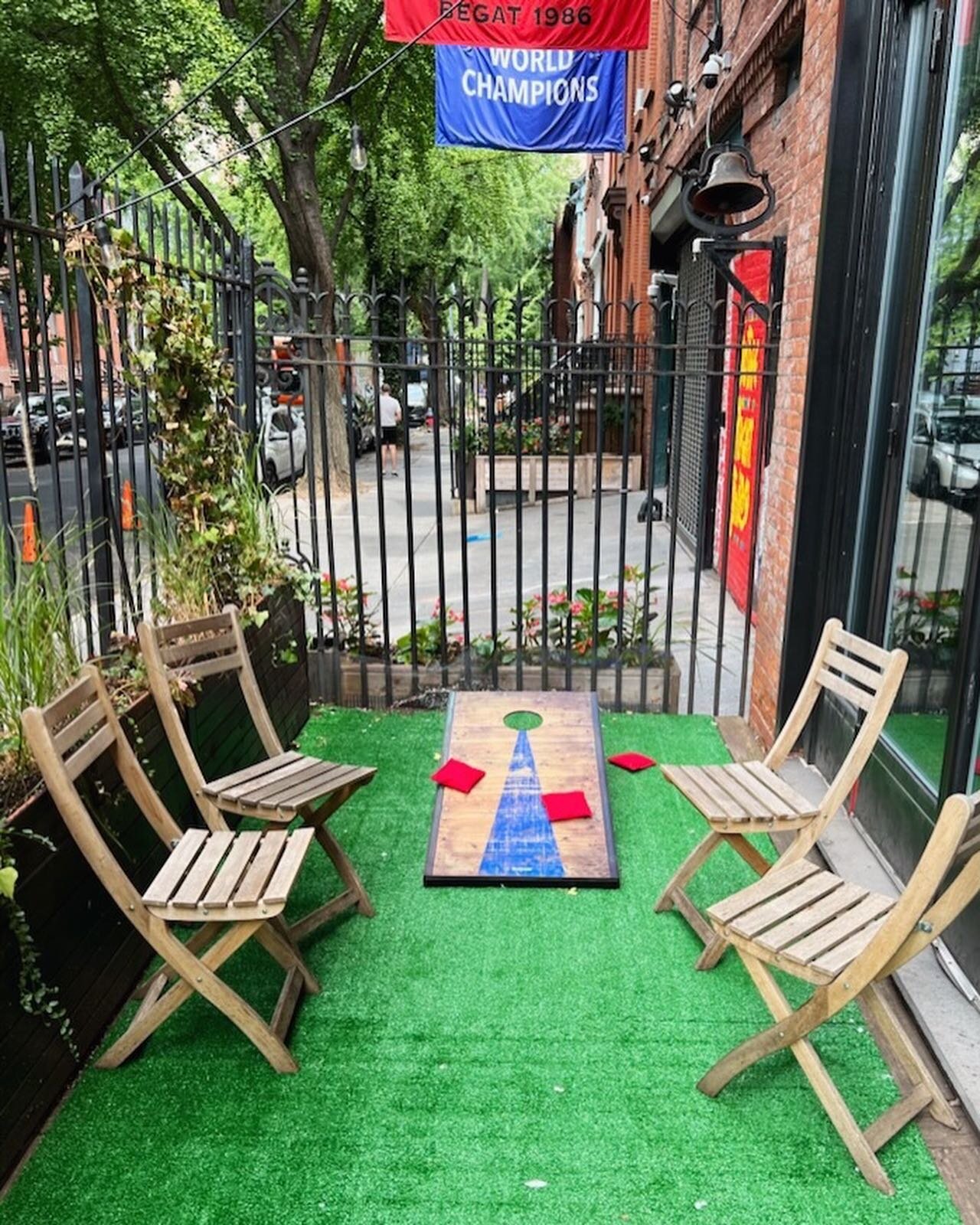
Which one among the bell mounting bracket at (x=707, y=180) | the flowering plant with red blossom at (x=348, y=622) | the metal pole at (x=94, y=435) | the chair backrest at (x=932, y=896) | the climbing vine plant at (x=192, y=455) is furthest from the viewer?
the flowering plant with red blossom at (x=348, y=622)

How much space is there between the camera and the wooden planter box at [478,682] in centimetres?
545

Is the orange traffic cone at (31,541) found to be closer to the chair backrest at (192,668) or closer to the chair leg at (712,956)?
the chair backrest at (192,668)

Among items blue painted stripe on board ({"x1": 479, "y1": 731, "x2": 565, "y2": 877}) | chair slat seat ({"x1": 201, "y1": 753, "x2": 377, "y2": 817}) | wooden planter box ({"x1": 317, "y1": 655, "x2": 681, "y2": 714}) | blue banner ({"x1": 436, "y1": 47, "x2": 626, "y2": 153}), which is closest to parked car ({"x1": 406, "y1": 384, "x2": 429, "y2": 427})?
blue banner ({"x1": 436, "y1": 47, "x2": 626, "y2": 153})

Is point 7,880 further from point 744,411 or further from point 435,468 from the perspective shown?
point 744,411

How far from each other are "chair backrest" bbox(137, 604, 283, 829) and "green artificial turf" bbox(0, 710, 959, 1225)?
2.02ft

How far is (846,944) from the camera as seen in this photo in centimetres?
232

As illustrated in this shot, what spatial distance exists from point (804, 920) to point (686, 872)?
845 mm

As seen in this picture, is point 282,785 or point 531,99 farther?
point 531,99

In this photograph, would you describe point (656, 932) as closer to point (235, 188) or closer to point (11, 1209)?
point (11, 1209)

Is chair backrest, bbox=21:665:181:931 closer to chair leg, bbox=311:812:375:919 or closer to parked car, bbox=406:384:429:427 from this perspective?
chair leg, bbox=311:812:375:919

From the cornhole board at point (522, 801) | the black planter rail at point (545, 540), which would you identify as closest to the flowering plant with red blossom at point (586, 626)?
the black planter rail at point (545, 540)

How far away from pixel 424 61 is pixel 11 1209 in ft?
50.4

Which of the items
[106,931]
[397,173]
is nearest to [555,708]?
[106,931]

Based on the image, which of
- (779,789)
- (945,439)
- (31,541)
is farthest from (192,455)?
(945,439)
